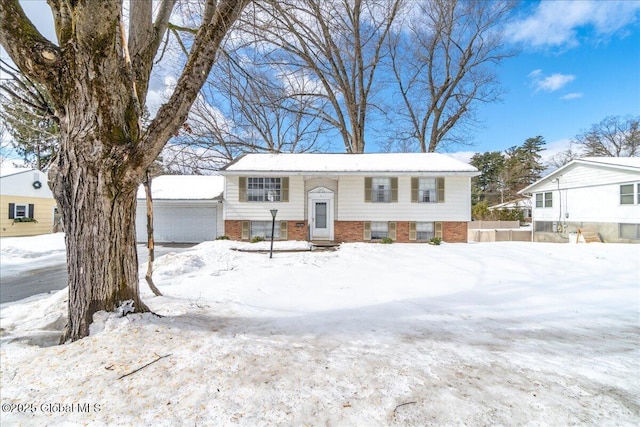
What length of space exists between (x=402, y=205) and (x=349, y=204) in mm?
2654

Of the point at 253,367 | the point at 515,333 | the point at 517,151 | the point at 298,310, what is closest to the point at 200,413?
the point at 253,367

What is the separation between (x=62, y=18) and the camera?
2785 mm

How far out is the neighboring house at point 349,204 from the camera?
13516 millimetres

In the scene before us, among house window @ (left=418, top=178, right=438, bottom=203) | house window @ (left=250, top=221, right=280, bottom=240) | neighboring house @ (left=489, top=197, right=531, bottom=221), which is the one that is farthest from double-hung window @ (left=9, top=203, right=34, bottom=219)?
neighboring house @ (left=489, top=197, right=531, bottom=221)

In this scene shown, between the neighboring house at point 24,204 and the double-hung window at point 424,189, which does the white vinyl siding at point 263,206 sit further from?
the neighboring house at point 24,204

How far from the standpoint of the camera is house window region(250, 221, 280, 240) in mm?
13767

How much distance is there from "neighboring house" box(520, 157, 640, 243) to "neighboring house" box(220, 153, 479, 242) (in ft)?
23.7

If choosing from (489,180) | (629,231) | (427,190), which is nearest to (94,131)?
(427,190)

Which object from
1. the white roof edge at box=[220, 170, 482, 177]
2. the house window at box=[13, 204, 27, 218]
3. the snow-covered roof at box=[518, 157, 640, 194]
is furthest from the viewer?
the house window at box=[13, 204, 27, 218]

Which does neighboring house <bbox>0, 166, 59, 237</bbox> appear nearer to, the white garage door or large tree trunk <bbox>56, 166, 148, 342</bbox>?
the white garage door

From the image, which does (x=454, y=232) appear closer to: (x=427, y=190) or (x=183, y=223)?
(x=427, y=190)

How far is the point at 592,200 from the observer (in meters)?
14.7

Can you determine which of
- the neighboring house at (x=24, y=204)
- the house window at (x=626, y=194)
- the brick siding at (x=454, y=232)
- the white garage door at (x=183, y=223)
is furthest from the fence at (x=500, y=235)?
the neighboring house at (x=24, y=204)

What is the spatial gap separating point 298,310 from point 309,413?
214cm
